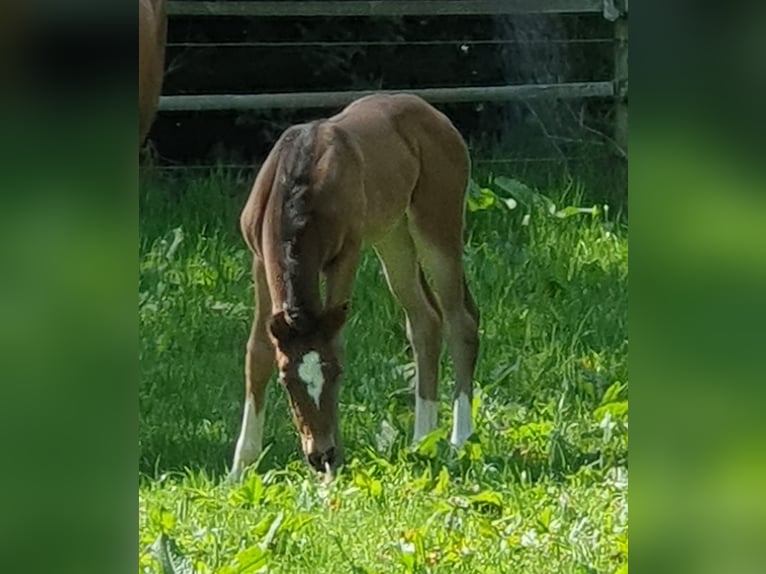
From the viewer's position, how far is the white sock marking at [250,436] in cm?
250

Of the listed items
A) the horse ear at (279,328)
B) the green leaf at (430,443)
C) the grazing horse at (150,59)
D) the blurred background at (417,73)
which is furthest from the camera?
the green leaf at (430,443)

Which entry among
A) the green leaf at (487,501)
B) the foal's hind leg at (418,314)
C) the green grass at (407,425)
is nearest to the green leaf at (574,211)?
the green grass at (407,425)

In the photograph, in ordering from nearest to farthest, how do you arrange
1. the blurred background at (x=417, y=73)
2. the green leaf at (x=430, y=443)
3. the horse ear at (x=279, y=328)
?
the blurred background at (x=417, y=73)
the horse ear at (x=279, y=328)
the green leaf at (x=430, y=443)

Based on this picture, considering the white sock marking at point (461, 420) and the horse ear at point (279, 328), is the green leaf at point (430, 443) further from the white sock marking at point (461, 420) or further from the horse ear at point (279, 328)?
the horse ear at point (279, 328)

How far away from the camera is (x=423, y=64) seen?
96.0 inches

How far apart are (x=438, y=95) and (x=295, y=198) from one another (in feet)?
1.04

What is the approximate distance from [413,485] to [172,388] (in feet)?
1.66

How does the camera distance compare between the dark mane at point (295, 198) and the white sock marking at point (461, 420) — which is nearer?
the dark mane at point (295, 198)
